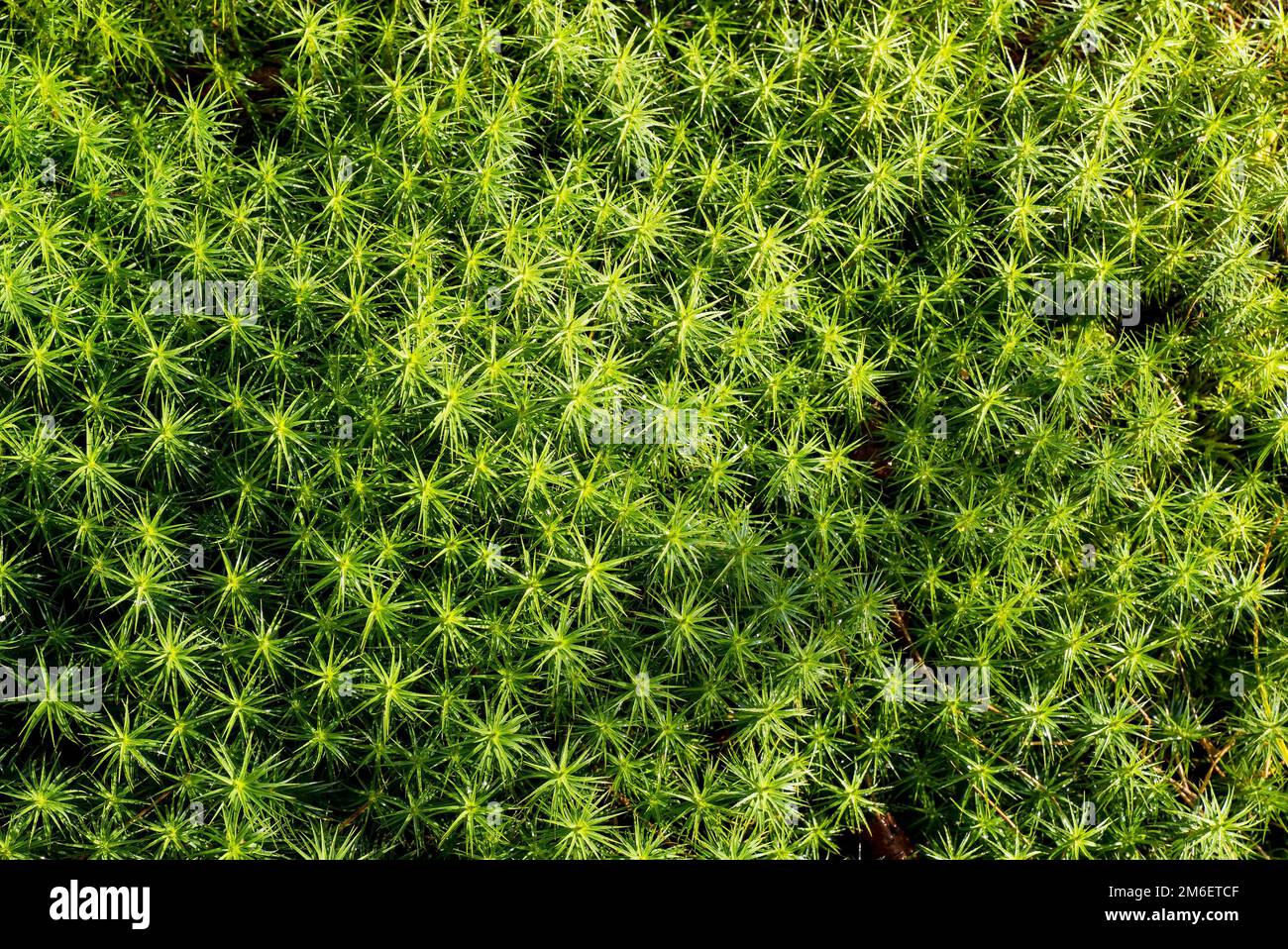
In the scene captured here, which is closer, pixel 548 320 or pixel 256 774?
pixel 256 774

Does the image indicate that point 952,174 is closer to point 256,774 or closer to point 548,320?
point 548,320

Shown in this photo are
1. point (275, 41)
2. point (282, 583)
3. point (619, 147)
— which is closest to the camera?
point (282, 583)

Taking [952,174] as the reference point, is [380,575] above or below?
below

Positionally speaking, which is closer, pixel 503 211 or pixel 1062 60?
pixel 503 211

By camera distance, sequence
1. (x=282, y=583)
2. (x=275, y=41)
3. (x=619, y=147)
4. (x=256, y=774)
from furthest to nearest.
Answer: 1. (x=275, y=41)
2. (x=619, y=147)
3. (x=282, y=583)
4. (x=256, y=774)

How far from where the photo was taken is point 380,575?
2311mm

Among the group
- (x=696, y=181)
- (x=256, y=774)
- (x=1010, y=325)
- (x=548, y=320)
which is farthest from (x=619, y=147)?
(x=256, y=774)

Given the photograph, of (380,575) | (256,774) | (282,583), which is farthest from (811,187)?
(256,774)

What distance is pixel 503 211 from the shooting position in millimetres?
2482

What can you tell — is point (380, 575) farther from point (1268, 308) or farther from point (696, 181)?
point (1268, 308)

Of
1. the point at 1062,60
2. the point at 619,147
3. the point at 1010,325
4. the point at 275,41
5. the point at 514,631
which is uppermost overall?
the point at 275,41

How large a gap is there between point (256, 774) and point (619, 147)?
5.45 feet

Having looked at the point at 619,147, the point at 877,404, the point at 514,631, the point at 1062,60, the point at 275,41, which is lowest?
the point at 514,631

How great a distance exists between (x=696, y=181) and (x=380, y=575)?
1211 millimetres
